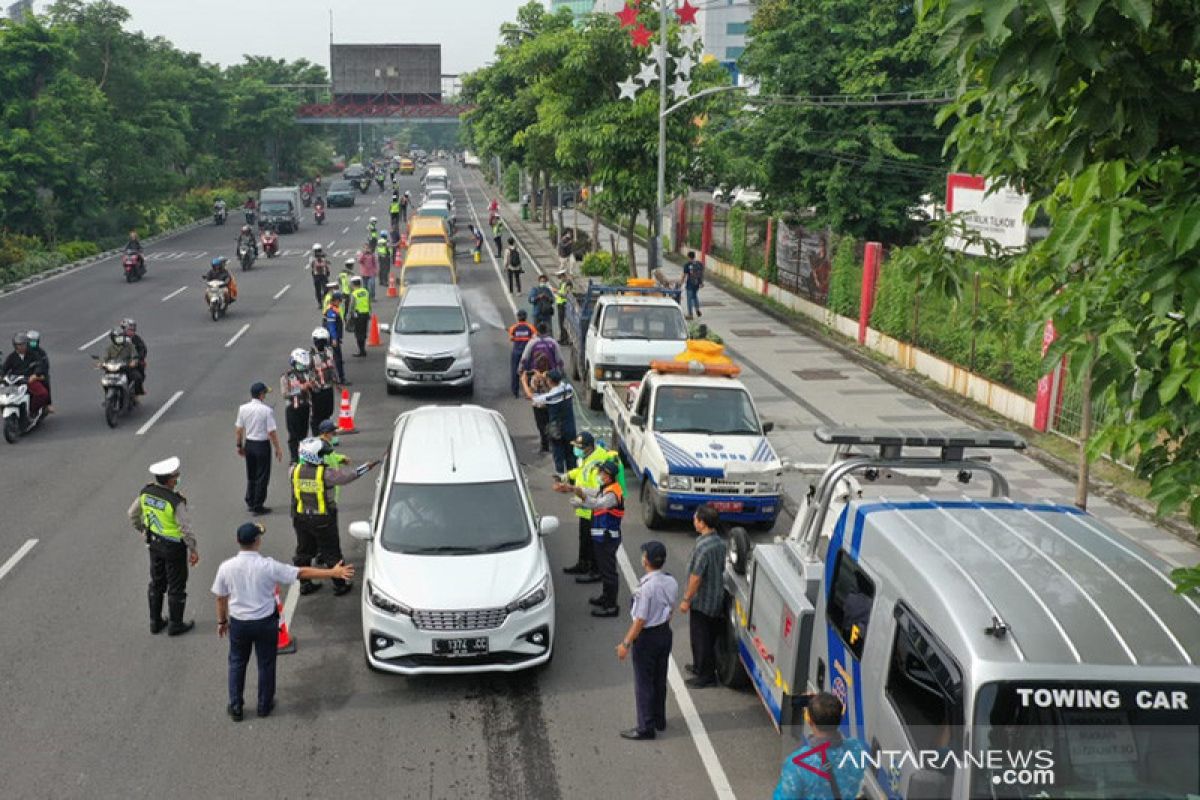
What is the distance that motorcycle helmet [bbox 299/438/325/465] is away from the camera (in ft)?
35.8

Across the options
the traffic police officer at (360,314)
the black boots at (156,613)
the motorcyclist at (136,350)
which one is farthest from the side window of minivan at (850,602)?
the traffic police officer at (360,314)

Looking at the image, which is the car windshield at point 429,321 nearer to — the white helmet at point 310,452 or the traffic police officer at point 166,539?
the white helmet at point 310,452

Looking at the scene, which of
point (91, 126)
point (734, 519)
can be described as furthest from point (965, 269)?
point (91, 126)

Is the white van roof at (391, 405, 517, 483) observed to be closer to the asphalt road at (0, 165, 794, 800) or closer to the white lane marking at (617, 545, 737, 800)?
the asphalt road at (0, 165, 794, 800)

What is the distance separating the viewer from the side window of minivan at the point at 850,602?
6.89 metres

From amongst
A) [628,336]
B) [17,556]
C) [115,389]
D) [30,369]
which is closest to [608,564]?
[17,556]

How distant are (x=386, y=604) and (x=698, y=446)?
5.38 meters

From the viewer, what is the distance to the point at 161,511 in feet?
33.4

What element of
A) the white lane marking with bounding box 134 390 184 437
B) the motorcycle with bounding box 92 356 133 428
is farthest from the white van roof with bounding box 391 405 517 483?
the motorcycle with bounding box 92 356 133 428

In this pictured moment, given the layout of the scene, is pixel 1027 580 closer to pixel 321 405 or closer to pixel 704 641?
pixel 704 641

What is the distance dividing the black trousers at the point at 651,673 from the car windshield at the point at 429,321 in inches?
524

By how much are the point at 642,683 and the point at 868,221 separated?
25.0 metres

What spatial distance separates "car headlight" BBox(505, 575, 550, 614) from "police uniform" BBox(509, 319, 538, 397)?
9.76 meters

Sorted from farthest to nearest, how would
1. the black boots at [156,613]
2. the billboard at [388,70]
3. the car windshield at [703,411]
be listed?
1. the billboard at [388,70]
2. the car windshield at [703,411]
3. the black boots at [156,613]
